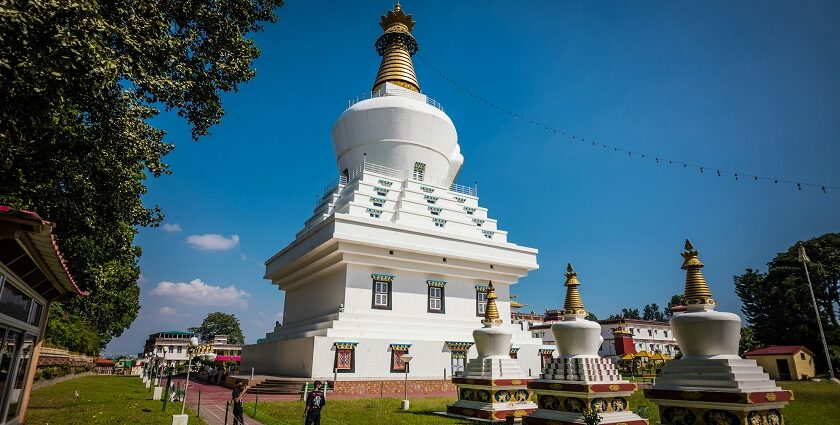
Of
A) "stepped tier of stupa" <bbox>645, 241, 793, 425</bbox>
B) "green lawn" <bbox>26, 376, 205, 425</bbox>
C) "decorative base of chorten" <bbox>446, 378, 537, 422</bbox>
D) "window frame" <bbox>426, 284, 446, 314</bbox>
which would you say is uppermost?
"window frame" <bbox>426, 284, 446, 314</bbox>

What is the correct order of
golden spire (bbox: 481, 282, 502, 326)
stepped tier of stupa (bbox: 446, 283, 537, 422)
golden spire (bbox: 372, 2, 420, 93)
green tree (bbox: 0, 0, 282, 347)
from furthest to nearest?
golden spire (bbox: 372, 2, 420, 93) → golden spire (bbox: 481, 282, 502, 326) → stepped tier of stupa (bbox: 446, 283, 537, 422) → green tree (bbox: 0, 0, 282, 347)

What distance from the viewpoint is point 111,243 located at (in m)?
15.5

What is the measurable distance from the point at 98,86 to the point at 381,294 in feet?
54.2

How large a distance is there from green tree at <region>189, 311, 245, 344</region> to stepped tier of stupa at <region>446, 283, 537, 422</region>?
9898 cm

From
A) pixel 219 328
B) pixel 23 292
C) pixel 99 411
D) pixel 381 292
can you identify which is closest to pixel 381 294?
pixel 381 292

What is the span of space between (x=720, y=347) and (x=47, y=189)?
13.6 metres

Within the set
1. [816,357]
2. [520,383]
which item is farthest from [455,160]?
[816,357]

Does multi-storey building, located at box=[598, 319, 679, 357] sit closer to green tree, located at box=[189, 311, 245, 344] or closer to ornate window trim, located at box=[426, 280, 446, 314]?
ornate window trim, located at box=[426, 280, 446, 314]

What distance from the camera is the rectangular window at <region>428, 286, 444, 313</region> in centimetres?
2316

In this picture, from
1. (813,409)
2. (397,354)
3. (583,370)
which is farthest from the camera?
(397,354)

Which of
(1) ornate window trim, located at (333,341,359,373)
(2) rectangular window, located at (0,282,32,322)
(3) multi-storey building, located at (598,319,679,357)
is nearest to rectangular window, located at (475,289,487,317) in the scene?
(1) ornate window trim, located at (333,341,359,373)

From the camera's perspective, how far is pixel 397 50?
32969 mm

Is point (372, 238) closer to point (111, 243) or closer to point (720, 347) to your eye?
point (111, 243)

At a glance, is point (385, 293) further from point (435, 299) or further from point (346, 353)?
point (346, 353)
